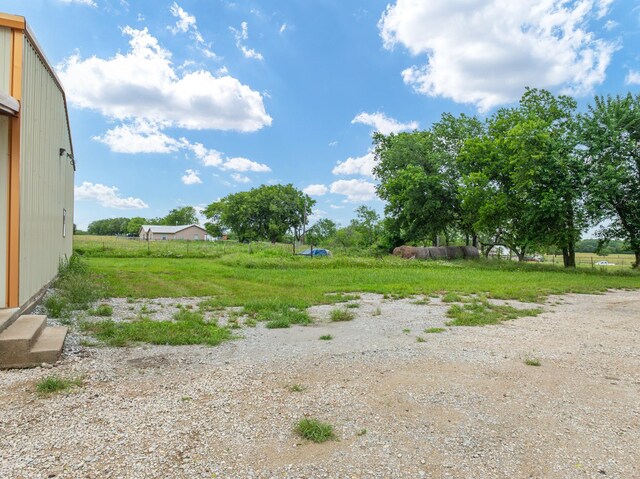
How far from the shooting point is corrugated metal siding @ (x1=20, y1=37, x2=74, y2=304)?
561 centimetres

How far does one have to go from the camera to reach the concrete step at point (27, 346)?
4031 mm

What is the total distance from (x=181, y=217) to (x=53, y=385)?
319ft

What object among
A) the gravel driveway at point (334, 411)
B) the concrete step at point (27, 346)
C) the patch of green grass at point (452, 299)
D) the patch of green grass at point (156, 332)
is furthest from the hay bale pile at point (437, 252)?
the concrete step at point (27, 346)

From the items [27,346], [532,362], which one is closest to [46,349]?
[27,346]

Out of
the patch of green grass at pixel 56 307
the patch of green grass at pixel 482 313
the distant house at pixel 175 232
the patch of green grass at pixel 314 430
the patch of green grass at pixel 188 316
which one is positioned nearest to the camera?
the patch of green grass at pixel 314 430

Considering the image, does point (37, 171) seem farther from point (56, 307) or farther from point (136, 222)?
point (136, 222)

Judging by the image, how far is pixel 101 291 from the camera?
31.0 feet

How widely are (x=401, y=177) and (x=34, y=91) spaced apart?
23.8 meters

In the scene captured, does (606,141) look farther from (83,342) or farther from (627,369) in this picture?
(83,342)

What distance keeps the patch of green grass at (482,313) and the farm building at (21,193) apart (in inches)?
252

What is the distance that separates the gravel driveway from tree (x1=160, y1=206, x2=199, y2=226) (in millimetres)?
95258

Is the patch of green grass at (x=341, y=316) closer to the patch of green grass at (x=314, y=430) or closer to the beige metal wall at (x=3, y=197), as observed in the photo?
the patch of green grass at (x=314, y=430)

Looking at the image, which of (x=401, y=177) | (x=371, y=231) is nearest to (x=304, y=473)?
(x=401, y=177)

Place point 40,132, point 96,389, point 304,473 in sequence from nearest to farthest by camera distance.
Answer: point 304,473, point 96,389, point 40,132
